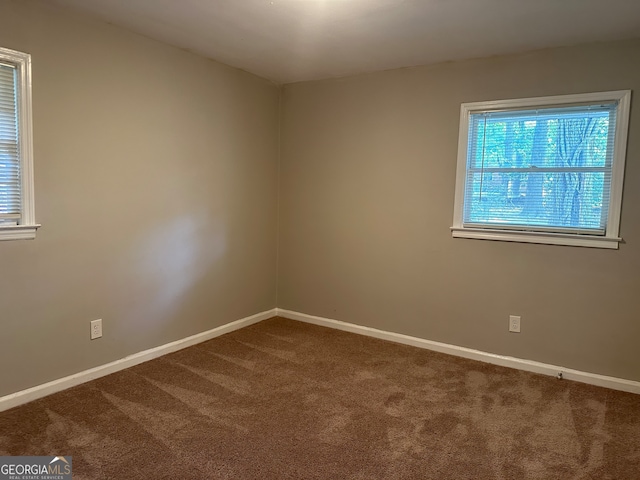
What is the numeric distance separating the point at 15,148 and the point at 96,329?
4.04 feet

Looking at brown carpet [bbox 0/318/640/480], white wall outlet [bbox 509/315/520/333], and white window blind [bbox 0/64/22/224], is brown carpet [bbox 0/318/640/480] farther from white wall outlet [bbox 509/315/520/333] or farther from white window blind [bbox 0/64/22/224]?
white window blind [bbox 0/64/22/224]

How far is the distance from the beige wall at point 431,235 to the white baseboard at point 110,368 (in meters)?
0.81

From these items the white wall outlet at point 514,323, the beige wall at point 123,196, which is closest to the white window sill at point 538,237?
the white wall outlet at point 514,323

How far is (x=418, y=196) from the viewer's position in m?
3.60

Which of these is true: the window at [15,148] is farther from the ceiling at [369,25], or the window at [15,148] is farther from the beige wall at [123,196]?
the ceiling at [369,25]

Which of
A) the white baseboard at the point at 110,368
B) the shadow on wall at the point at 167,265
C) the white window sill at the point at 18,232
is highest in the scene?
the white window sill at the point at 18,232

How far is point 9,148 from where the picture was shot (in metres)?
2.42

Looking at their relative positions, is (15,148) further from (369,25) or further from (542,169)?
(542,169)

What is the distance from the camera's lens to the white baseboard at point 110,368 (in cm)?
253

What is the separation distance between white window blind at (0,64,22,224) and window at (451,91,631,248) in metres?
2.96

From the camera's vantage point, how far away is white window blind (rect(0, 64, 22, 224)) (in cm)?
238

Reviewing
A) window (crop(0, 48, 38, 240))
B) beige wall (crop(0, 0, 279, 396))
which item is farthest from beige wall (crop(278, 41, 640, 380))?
window (crop(0, 48, 38, 240))

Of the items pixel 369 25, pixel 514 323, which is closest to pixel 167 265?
pixel 369 25

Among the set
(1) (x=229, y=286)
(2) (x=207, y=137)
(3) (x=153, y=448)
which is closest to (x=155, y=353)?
(1) (x=229, y=286)
